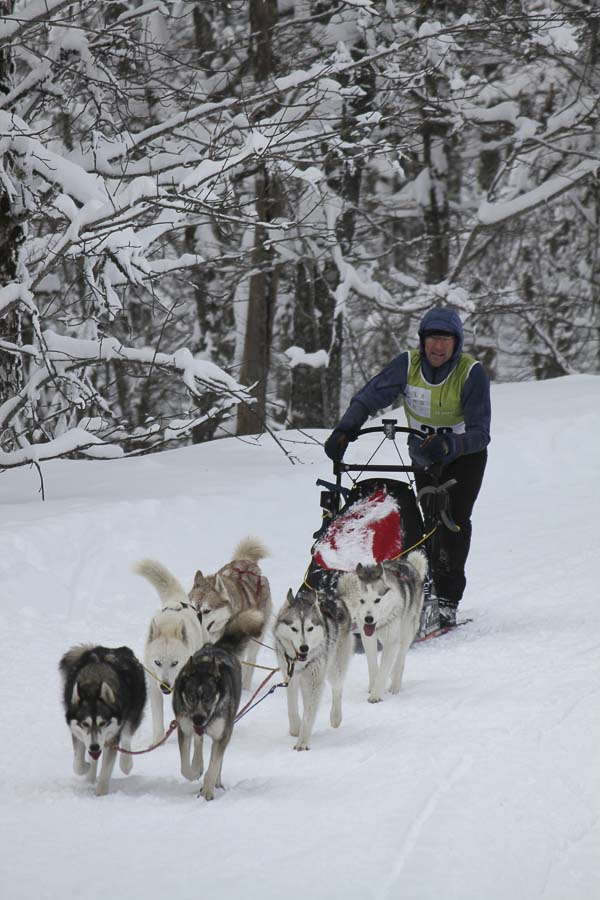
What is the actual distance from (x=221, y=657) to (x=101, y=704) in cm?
57

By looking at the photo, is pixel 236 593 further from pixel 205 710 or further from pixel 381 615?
pixel 205 710

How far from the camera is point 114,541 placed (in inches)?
311

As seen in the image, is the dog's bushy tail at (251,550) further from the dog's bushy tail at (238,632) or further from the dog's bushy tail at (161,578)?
the dog's bushy tail at (238,632)

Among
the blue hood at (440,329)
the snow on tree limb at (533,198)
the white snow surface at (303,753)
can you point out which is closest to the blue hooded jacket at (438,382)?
the blue hood at (440,329)

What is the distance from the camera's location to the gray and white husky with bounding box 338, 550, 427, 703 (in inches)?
208

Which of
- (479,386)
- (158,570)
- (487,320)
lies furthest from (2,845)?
(487,320)

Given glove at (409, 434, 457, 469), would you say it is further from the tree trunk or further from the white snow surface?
the tree trunk

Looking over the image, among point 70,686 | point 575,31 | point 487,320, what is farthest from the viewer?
point 487,320

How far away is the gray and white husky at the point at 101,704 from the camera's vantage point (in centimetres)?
394

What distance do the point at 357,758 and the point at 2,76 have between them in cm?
623

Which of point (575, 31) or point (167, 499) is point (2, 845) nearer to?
point (167, 499)

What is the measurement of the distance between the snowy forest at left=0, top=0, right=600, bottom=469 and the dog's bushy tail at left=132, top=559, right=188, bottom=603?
234 centimetres

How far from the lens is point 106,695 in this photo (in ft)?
13.1

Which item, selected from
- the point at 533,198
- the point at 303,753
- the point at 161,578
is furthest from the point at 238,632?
the point at 533,198
